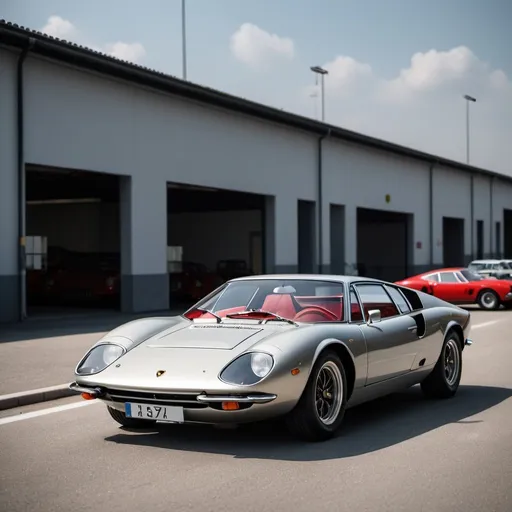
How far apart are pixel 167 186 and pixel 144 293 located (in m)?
3.33

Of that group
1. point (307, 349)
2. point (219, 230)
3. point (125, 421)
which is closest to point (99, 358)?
point (125, 421)

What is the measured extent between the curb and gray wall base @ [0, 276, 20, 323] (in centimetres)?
878

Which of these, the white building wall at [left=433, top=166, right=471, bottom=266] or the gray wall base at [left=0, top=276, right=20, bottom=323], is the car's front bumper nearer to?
the gray wall base at [left=0, top=276, right=20, bottom=323]

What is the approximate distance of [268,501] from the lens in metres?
4.59

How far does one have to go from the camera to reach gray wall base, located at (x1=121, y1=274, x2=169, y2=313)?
2036 cm

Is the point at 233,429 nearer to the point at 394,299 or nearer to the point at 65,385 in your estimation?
the point at 394,299

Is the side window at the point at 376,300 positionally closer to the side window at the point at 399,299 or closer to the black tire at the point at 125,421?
the side window at the point at 399,299

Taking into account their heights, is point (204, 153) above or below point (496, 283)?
above

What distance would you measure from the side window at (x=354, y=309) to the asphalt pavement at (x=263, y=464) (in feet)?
2.77

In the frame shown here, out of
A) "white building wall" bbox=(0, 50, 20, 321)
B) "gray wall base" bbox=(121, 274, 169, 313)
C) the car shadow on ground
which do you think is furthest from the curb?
"gray wall base" bbox=(121, 274, 169, 313)

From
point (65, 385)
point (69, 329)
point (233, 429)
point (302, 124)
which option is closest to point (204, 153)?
point (302, 124)

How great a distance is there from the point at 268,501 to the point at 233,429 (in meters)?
2.02

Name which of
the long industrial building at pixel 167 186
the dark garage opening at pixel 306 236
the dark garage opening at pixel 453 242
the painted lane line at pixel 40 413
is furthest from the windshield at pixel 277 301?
the dark garage opening at pixel 453 242

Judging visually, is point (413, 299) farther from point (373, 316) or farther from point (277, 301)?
point (277, 301)
